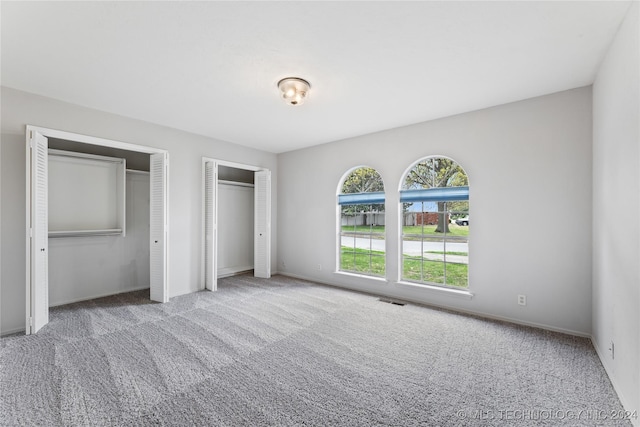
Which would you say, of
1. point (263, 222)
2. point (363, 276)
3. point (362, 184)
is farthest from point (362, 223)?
point (263, 222)

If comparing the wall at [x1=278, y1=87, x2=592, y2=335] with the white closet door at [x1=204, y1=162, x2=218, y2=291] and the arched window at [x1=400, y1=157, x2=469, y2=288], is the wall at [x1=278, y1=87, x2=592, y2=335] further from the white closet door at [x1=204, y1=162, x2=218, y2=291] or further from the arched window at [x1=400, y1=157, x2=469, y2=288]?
the white closet door at [x1=204, y1=162, x2=218, y2=291]

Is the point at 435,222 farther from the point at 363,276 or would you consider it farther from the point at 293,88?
the point at 293,88

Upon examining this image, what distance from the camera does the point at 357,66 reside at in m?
2.54

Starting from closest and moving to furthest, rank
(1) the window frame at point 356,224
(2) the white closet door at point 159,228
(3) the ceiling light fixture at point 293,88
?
(3) the ceiling light fixture at point 293,88, (2) the white closet door at point 159,228, (1) the window frame at point 356,224

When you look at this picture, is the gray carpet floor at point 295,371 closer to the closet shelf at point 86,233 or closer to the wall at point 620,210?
the wall at point 620,210

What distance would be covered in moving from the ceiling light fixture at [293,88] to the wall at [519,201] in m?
2.06

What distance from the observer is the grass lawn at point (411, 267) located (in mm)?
4211

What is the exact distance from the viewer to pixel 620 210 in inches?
79.6

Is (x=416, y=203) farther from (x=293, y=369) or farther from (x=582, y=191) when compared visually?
(x=293, y=369)

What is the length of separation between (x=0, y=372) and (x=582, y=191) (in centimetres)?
579

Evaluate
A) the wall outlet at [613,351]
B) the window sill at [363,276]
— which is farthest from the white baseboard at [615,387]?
the window sill at [363,276]

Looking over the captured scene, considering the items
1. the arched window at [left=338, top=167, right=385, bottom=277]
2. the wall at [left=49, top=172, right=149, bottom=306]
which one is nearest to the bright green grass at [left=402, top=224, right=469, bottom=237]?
the arched window at [left=338, top=167, right=385, bottom=277]

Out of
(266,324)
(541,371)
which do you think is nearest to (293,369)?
(266,324)

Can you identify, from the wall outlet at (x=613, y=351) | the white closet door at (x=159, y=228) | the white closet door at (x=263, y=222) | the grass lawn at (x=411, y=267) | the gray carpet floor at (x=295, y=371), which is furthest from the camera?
the white closet door at (x=263, y=222)
